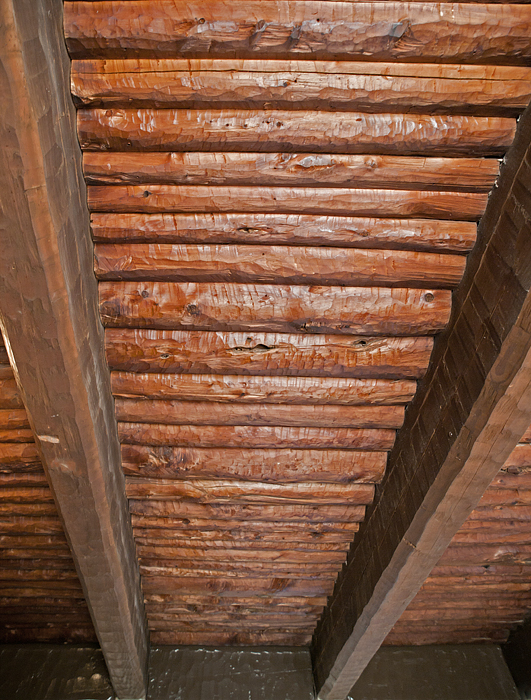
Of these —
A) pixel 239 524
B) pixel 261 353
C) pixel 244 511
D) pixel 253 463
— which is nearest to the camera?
pixel 261 353

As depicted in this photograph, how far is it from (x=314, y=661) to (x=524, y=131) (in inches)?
167

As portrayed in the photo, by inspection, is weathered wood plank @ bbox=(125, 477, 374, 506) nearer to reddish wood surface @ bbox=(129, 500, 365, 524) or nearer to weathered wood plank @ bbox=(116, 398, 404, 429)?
reddish wood surface @ bbox=(129, 500, 365, 524)

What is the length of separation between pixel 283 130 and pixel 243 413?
1.40m

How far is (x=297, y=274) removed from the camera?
2117 mm

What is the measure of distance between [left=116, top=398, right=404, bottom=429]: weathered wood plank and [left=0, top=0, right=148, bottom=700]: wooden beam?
0.53 feet

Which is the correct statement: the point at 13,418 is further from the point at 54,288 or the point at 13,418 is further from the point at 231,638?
the point at 231,638

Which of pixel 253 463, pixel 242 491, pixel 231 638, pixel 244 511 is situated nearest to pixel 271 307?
pixel 253 463

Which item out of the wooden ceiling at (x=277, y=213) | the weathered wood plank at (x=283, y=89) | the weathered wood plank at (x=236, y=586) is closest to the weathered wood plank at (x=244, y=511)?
the wooden ceiling at (x=277, y=213)

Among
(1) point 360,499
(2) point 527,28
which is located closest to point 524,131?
(2) point 527,28

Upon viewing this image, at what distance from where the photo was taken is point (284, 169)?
192cm

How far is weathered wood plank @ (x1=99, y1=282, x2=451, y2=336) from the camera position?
7.12 ft

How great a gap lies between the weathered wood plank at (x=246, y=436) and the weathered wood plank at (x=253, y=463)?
7cm

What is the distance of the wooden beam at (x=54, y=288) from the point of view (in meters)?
1.31

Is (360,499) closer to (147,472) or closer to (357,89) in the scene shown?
(147,472)
